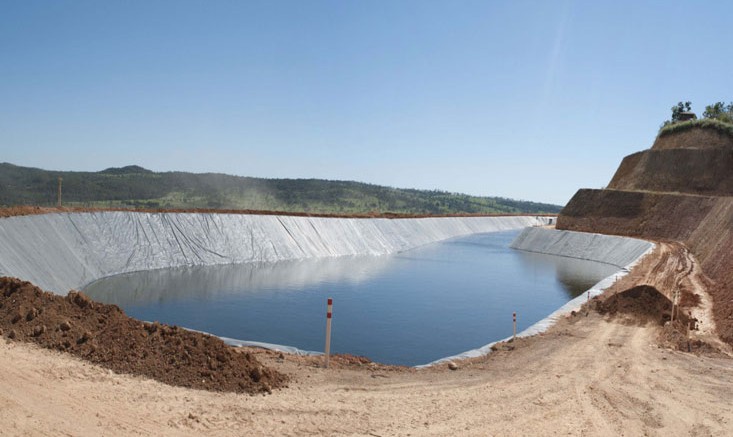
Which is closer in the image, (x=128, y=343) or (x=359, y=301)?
(x=128, y=343)

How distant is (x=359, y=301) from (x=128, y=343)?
14.2 m

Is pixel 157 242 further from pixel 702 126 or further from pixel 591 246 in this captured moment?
pixel 702 126

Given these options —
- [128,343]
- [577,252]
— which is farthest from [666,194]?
[128,343]

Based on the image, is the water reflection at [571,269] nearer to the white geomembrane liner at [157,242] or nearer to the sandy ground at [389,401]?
the white geomembrane liner at [157,242]

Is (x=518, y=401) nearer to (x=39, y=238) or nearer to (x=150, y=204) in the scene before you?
(x=39, y=238)

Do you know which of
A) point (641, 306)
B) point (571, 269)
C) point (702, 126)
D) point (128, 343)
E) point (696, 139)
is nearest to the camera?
point (128, 343)

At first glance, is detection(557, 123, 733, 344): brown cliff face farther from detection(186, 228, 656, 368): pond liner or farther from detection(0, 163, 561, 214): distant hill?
detection(0, 163, 561, 214): distant hill

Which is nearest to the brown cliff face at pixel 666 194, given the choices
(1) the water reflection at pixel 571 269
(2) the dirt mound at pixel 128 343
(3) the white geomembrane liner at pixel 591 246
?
(3) the white geomembrane liner at pixel 591 246

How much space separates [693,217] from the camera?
4212 centimetres

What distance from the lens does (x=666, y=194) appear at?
47438 millimetres

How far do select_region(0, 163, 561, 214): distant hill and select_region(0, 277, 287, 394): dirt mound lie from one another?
149 feet

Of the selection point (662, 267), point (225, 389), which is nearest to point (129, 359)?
point (225, 389)

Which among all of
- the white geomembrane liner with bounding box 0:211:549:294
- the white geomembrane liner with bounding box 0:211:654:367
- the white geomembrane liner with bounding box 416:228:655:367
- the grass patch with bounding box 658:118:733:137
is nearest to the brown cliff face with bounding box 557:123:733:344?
the grass patch with bounding box 658:118:733:137

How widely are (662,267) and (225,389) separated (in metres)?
27.1
